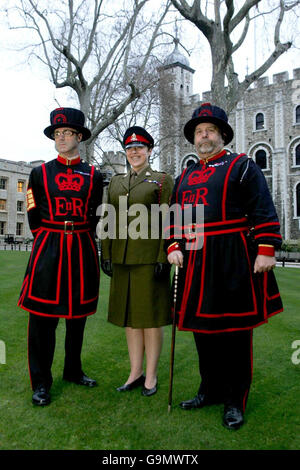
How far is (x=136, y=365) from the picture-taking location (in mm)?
3750

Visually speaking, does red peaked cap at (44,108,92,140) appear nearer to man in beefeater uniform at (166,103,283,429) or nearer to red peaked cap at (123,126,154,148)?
red peaked cap at (123,126,154,148)

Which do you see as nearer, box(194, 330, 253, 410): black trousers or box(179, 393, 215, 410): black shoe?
box(194, 330, 253, 410): black trousers

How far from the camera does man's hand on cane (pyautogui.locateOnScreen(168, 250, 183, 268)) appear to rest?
3.19 meters

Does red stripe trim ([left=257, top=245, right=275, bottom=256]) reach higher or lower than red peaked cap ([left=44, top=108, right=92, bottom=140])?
lower

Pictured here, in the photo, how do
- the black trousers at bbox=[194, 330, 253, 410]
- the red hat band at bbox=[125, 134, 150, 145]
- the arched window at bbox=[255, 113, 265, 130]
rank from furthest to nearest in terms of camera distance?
the arched window at bbox=[255, 113, 265, 130] → the red hat band at bbox=[125, 134, 150, 145] → the black trousers at bbox=[194, 330, 253, 410]

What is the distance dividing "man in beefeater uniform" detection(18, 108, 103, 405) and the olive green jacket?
212 mm

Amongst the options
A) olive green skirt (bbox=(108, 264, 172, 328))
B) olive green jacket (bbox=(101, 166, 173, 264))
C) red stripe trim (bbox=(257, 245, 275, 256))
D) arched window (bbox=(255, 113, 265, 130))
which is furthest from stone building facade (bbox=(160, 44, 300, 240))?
red stripe trim (bbox=(257, 245, 275, 256))

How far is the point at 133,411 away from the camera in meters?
3.14

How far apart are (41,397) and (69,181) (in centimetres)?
192

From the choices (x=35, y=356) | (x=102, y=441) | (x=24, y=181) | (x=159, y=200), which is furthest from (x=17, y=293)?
(x=24, y=181)

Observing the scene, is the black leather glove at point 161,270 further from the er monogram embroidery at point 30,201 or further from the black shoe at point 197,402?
the er monogram embroidery at point 30,201

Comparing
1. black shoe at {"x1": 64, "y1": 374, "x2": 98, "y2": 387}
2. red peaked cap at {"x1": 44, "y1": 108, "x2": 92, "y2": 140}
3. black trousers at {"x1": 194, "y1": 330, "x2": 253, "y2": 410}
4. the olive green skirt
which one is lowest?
black shoe at {"x1": 64, "y1": 374, "x2": 98, "y2": 387}

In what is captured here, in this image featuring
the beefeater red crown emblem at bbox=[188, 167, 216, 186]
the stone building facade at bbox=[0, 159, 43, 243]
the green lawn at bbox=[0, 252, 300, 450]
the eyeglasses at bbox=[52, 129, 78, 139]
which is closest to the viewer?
the green lawn at bbox=[0, 252, 300, 450]
